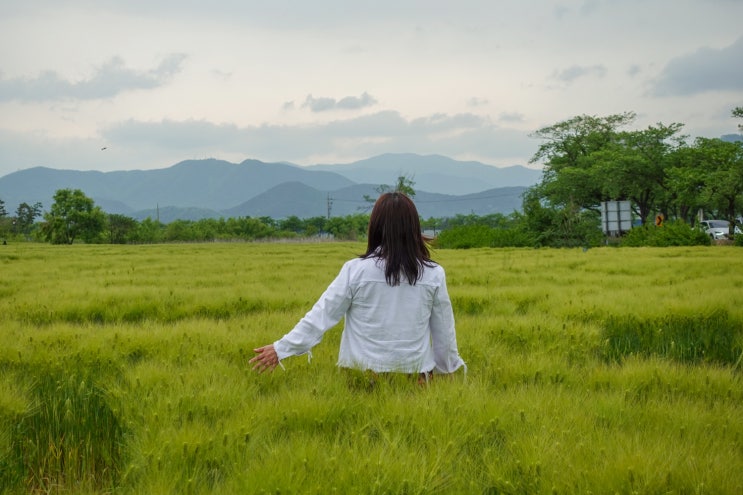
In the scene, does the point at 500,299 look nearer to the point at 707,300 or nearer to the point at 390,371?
the point at 707,300

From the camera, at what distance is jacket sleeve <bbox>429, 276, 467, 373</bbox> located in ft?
15.2

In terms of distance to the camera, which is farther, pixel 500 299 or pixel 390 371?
pixel 500 299

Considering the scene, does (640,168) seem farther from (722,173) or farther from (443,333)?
(443,333)

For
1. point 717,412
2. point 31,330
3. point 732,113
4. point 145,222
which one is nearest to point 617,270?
point 717,412

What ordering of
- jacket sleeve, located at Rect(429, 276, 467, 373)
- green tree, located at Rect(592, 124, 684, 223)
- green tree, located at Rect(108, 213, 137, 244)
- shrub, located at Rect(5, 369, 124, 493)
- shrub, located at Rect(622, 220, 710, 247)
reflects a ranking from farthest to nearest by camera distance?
green tree, located at Rect(108, 213, 137, 244) → green tree, located at Rect(592, 124, 684, 223) → shrub, located at Rect(622, 220, 710, 247) → jacket sleeve, located at Rect(429, 276, 467, 373) → shrub, located at Rect(5, 369, 124, 493)

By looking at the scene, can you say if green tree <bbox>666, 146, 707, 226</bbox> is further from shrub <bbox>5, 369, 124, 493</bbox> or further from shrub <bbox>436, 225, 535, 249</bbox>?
shrub <bbox>5, 369, 124, 493</bbox>

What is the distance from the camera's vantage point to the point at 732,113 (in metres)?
36.2

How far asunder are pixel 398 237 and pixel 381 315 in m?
0.65

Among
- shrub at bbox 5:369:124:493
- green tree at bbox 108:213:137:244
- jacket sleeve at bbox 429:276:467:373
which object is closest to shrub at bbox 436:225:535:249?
jacket sleeve at bbox 429:276:467:373

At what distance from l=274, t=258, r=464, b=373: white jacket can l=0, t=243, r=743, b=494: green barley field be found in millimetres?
221

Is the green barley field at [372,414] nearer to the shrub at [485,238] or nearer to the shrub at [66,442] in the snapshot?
the shrub at [66,442]

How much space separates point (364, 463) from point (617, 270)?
1355cm

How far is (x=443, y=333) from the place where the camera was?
471 cm

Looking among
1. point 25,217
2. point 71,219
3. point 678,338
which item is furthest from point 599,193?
point 25,217
